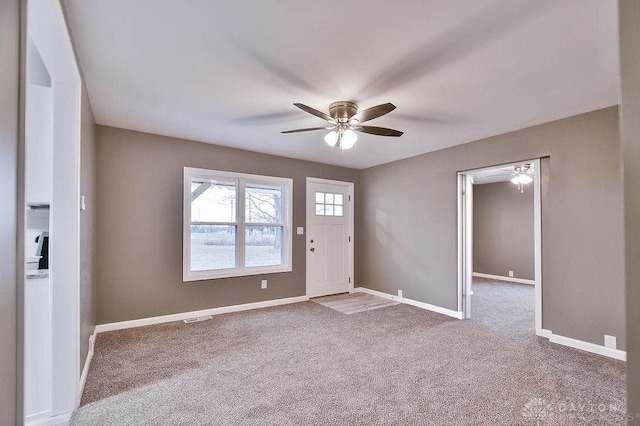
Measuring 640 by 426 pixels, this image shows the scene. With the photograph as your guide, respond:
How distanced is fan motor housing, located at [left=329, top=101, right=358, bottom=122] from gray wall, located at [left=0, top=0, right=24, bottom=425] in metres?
2.28

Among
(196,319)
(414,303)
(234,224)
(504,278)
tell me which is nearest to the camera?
(196,319)

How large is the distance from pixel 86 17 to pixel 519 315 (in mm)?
5620

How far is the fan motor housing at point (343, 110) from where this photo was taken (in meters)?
2.93

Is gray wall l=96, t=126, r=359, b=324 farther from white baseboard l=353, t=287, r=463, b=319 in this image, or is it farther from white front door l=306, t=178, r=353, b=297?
white baseboard l=353, t=287, r=463, b=319

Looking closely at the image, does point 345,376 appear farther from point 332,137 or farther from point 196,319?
point 196,319

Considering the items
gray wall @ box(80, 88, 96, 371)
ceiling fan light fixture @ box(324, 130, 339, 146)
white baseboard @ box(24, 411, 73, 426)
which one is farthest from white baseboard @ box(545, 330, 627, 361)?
gray wall @ box(80, 88, 96, 371)

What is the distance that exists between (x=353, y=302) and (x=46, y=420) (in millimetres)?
3925

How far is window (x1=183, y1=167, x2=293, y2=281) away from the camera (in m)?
4.38

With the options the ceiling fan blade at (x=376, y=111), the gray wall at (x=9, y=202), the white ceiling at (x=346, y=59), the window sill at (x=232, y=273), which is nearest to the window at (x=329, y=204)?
the window sill at (x=232, y=273)

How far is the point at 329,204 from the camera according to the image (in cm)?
580

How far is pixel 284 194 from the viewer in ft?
17.2

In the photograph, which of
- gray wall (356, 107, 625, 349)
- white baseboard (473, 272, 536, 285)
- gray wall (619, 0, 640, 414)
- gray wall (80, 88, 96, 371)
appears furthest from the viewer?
white baseboard (473, 272, 536, 285)

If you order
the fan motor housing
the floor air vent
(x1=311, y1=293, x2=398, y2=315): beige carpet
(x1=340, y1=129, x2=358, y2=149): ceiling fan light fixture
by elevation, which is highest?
the fan motor housing

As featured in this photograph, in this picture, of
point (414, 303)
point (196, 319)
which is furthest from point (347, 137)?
point (414, 303)
